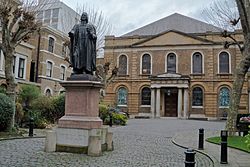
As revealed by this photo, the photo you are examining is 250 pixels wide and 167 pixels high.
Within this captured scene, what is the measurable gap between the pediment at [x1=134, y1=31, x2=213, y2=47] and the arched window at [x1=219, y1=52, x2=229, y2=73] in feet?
7.49

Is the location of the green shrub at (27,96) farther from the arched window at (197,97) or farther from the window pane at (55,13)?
the window pane at (55,13)

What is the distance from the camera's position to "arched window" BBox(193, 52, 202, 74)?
134 feet

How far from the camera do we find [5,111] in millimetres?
14758

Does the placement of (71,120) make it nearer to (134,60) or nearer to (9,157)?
(9,157)

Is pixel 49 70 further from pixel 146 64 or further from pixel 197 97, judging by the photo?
pixel 197 97

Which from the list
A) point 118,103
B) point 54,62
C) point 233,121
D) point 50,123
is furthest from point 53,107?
point 118,103

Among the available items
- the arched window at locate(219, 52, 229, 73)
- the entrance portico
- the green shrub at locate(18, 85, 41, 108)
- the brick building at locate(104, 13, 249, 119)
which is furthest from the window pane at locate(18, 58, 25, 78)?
the arched window at locate(219, 52, 229, 73)

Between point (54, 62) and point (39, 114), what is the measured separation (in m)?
18.0

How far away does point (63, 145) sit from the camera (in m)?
9.66

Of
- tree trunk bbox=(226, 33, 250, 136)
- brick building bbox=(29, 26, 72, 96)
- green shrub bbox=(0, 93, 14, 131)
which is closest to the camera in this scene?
green shrub bbox=(0, 93, 14, 131)

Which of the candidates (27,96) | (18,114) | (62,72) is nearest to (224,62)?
(62,72)

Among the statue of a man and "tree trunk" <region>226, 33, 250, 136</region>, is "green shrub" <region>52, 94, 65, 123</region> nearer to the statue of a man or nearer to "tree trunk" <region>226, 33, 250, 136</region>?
"tree trunk" <region>226, 33, 250, 136</region>

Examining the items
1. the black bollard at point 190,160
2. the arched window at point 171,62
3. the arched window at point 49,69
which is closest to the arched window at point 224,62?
the arched window at point 171,62

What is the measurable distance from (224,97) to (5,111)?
30681 millimetres
